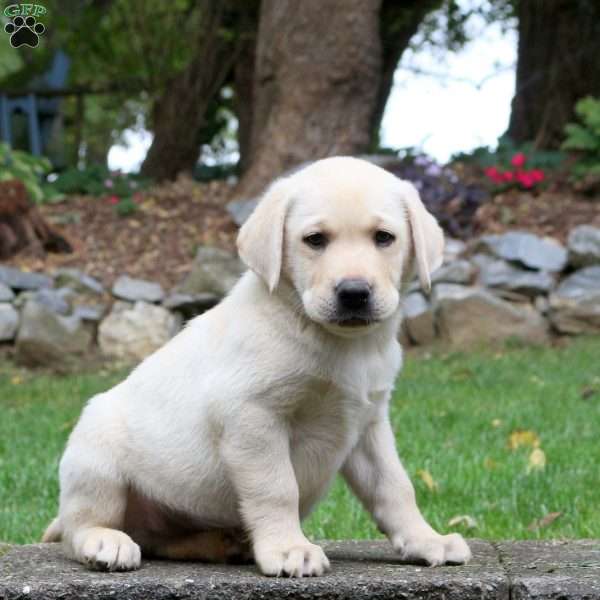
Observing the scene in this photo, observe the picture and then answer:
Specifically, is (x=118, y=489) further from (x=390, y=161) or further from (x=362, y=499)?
(x=390, y=161)

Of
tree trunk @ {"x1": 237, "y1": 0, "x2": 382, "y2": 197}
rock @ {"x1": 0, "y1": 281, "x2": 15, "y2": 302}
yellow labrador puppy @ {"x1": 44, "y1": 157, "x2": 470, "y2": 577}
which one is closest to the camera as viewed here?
yellow labrador puppy @ {"x1": 44, "y1": 157, "x2": 470, "y2": 577}

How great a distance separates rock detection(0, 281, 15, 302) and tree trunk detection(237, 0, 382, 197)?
2824mm

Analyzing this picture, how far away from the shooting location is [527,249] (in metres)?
10.6

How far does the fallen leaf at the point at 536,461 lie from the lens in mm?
5457

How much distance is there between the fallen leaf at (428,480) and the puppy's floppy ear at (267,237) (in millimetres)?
2345

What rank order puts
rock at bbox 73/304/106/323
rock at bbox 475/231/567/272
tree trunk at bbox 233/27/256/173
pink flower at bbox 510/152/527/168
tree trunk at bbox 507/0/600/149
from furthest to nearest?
tree trunk at bbox 233/27/256/173 → tree trunk at bbox 507/0/600/149 → pink flower at bbox 510/152/527/168 → rock at bbox 475/231/567/272 → rock at bbox 73/304/106/323

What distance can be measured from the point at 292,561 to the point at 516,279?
7.87 metres

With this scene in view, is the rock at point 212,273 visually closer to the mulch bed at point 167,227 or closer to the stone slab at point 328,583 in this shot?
the mulch bed at point 167,227

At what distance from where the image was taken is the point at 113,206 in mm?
12094

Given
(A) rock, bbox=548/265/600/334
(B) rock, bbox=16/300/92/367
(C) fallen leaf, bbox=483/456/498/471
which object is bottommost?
(B) rock, bbox=16/300/92/367

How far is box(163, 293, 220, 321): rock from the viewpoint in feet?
33.7

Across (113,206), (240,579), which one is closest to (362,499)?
(240,579)

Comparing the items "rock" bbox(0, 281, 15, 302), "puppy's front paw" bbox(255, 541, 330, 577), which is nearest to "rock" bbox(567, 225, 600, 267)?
"rock" bbox(0, 281, 15, 302)

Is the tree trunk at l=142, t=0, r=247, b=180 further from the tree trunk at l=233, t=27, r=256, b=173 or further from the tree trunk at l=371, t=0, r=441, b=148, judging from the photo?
the tree trunk at l=371, t=0, r=441, b=148
